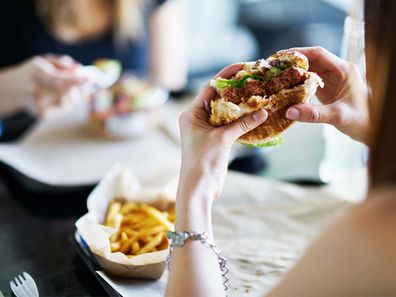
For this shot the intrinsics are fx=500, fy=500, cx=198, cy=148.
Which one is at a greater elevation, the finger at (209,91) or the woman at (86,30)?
the finger at (209,91)

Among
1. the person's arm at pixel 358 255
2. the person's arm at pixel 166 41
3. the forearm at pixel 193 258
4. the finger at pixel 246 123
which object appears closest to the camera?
the person's arm at pixel 358 255

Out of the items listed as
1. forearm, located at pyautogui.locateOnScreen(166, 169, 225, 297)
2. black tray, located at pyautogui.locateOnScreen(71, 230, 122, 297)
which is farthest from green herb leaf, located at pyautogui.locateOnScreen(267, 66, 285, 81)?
black tray, located at pyautogui.locateOnScreen(71, 230, 122, 297)

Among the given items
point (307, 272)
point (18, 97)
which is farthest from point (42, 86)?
point (307, 272)

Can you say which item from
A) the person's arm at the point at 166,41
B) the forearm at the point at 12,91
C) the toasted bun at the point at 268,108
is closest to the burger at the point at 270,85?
the toasted bun at the point at 268,108

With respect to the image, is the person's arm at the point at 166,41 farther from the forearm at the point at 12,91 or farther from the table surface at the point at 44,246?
the table surface at the point at 44,246

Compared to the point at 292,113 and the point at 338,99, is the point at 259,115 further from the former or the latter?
the point at 338,99

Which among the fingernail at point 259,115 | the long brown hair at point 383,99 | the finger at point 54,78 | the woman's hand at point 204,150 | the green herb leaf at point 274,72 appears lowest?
the finger at point 54,78

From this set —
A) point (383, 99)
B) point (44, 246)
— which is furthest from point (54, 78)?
point (383, 99)
